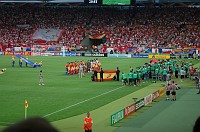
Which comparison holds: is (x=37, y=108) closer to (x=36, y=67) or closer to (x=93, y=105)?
(x=93, y=105)

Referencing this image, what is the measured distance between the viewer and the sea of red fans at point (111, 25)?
76.7 metres

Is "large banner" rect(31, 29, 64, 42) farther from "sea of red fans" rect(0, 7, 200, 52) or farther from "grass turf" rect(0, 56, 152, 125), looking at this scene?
"grass turf" rect(0, 56, 152, 125)

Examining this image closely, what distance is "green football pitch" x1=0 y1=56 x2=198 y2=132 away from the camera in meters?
23.1

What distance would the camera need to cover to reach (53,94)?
3020 cm

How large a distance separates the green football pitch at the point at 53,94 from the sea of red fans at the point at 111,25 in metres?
33.6

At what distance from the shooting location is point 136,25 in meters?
82.6

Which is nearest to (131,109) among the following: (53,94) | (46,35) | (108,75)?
(53,94)

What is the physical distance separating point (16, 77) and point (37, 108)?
56.9 ft

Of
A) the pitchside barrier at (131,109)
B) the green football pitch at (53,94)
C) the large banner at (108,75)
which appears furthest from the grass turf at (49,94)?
the pitchside barrier at (131,109)

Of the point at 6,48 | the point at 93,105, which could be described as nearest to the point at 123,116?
→ the point at 93,105

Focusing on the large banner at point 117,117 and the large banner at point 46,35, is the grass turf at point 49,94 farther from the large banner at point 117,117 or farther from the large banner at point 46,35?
the large banner at point 46,35

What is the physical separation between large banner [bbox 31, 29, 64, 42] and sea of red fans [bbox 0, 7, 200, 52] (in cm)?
104

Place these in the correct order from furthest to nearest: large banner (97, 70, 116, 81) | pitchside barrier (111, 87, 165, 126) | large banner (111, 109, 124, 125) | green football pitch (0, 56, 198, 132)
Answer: large banner (97, 70, 116, 81)
green football pitch (0, 56, 198, 132)
pitchside barrier (111, 87, 165, 126)
large banner (111, 109, 124, 125)

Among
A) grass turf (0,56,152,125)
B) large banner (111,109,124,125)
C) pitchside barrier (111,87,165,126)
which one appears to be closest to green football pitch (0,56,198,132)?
grass turf (0,56,152,125)
